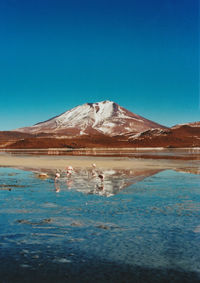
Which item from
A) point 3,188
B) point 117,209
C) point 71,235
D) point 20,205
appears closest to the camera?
point 71,235

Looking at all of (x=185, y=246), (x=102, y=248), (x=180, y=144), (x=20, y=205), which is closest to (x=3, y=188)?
(x=20, y=205)

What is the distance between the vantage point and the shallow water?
6.52m

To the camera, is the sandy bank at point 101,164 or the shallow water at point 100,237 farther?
the sandy bank at point 101,164

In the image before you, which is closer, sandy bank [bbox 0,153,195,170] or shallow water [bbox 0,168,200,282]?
shallow water [bbox 0,168,200,282]

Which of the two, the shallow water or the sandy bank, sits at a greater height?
the sandy bank

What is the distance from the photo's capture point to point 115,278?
627 cm

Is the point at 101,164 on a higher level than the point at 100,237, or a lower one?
higher

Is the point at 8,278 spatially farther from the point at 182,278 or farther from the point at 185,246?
the point at 185,246

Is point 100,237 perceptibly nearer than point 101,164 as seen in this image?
Yes

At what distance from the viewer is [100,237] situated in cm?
873

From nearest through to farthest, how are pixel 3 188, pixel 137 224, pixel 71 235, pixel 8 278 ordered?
pixel 8 278 → pixel 71 235 → pixel 137 224 → pixel 3 188

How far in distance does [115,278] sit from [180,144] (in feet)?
420

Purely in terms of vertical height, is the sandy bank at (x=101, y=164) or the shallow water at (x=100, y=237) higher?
the sandy bank at (x=101, y=164)

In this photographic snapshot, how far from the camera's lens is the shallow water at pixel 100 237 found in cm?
652
